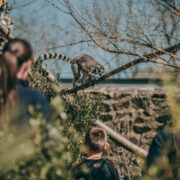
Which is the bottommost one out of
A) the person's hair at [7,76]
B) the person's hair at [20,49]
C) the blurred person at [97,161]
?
the blurred person at [97,161]

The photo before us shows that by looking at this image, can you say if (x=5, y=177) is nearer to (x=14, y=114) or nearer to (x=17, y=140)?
(x=17, y=140)

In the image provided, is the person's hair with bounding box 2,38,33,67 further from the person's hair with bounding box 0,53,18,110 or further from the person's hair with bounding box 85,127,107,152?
the person's hair with bounding box 85,127,107,152

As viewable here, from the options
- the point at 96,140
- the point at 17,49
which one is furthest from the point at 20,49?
the point at 96,140

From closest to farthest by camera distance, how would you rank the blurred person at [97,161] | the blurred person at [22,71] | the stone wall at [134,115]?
the blurred person at [22,71], the blurred person at [97,161], the stone wall at [134,115]

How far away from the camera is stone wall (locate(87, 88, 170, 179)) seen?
18.9 ft

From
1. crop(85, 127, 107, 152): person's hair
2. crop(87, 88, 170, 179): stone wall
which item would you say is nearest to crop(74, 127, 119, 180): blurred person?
crop(85, 127, 107, 152): person's hair

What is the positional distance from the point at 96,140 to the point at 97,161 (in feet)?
0.61

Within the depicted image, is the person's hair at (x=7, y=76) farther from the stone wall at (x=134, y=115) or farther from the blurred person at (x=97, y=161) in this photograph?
the stone wall at (x=134, y=115)

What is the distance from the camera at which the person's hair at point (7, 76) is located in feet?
4.02

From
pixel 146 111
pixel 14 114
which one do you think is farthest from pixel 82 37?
pixel 146 111

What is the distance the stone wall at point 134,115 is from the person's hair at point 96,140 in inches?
120

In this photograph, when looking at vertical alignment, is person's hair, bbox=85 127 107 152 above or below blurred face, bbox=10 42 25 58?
below

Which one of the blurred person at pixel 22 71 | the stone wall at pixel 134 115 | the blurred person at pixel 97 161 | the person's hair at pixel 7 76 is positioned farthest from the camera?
the stone wall at pixel 134 115

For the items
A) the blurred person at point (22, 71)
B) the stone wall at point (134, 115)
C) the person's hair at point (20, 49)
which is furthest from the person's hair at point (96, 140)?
the stone wall at point (134, 115)
